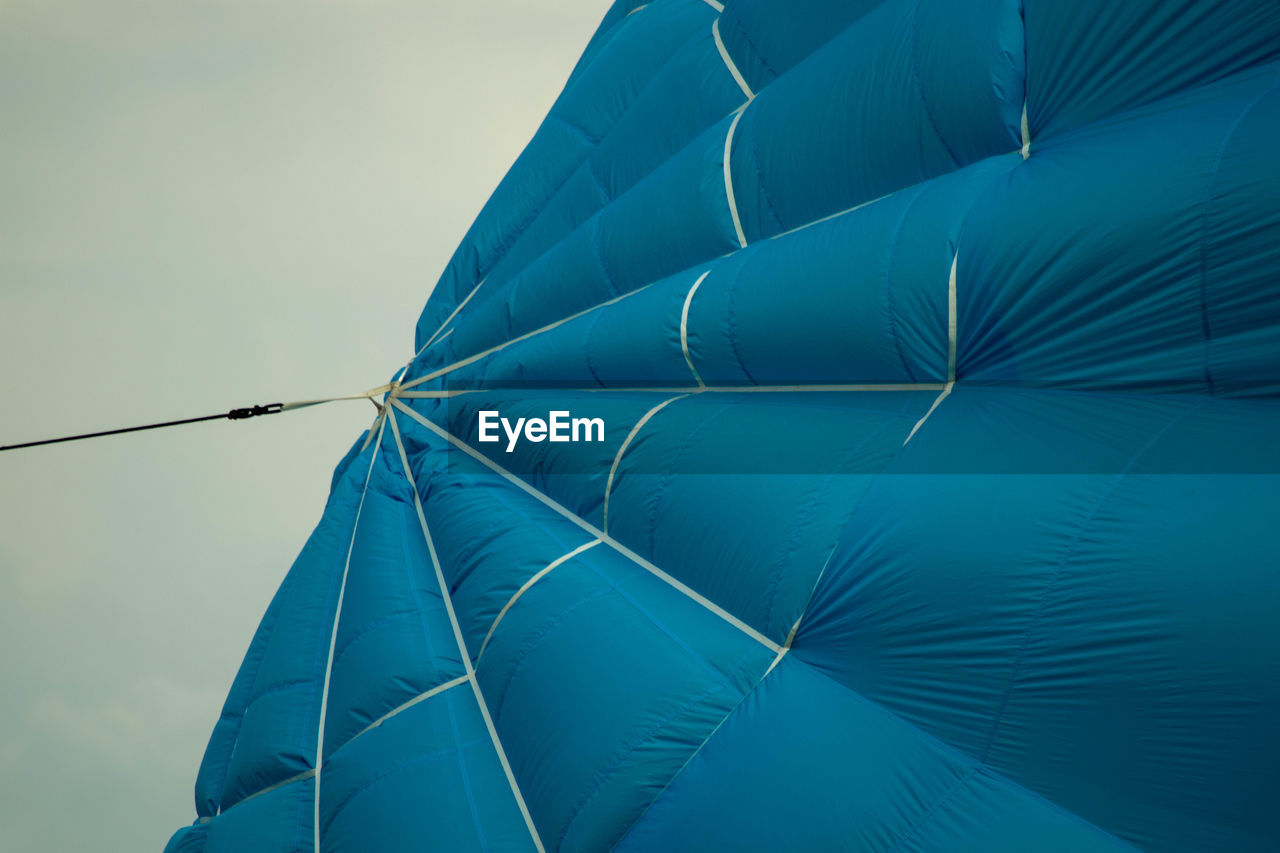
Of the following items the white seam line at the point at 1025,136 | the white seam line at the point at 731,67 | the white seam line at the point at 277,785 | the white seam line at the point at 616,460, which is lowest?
the white seam line at the point at 277,785

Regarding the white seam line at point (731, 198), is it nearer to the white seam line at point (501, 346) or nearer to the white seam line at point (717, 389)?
the white seam line at point (501, 346)

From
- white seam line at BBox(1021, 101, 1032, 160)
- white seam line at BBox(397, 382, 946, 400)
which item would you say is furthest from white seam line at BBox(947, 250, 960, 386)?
white seam line at BBox(1021, 101, 1032, 160)

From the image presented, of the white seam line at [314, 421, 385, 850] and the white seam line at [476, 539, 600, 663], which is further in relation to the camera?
the white seam line at [314, 421, 385, 850]

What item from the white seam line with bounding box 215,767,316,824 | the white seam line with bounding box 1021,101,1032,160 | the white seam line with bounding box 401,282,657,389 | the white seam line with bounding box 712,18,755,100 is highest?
the white seam line with bounding box 712,18,755,100

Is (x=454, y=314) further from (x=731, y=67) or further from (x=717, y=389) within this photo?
(x=717, y=389)

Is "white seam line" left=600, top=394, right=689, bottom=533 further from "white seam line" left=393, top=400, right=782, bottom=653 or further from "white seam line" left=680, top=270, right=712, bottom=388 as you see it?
"white seam line" left=680, top=270, right=712, bottom=388

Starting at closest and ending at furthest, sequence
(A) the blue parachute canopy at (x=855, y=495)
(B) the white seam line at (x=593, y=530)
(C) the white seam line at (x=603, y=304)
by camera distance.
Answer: (A) the blue parachute canopy at (x=855, y=495) < (B) the white seam line at (x=593, y=530) < (C) the white seam line at (x=603, y=304)

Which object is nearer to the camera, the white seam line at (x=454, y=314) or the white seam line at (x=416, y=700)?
the white seam line at (x=416, y=700)

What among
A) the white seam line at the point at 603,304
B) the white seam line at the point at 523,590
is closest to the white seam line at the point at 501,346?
the white seam line at the point at 603,304
